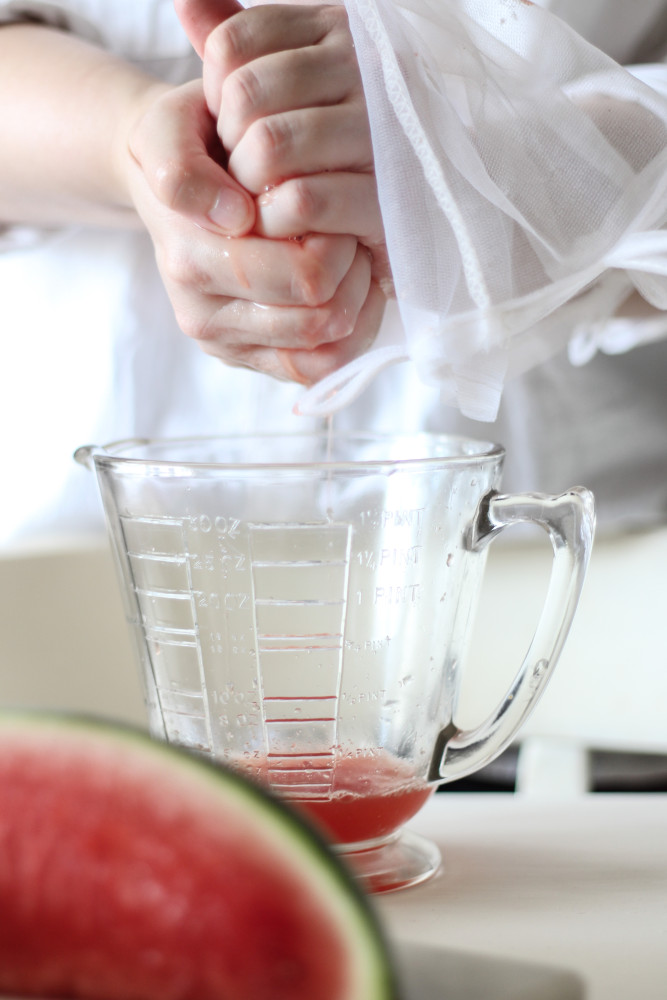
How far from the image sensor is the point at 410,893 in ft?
1.16

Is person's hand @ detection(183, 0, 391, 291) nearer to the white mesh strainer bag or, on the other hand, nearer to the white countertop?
the white mesh strainer bag

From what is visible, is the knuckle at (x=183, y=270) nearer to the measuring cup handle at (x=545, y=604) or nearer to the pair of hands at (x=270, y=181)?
the pair of hands at (x=270, y=181)

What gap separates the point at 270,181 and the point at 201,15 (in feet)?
0.26

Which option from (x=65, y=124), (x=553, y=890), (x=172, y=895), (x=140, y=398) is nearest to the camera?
(x=172, y=895)

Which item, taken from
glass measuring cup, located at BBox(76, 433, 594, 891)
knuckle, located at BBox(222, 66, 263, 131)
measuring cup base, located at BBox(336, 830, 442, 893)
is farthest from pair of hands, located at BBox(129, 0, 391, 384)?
measuring cup base, located at BBox(336, 830, 442, 893)

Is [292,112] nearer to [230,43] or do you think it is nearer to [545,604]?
[230,43]

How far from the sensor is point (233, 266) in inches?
16.6

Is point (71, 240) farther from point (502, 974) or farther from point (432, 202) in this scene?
point (502, 974)

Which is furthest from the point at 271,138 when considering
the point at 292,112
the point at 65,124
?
the point at 65,124

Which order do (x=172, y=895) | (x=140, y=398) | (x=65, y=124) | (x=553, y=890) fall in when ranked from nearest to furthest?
(x=172, y=895) < (x=553, y=890) < (x=65, y=124) < (x=140, y=398)

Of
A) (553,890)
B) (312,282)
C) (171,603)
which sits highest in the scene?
(312,282)

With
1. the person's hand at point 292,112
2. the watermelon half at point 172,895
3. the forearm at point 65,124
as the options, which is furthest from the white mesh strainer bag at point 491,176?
the watermelon half at point 172,895

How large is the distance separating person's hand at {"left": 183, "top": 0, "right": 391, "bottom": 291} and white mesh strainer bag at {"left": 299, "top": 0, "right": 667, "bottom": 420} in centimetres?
2

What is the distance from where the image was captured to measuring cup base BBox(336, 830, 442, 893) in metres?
0.36
